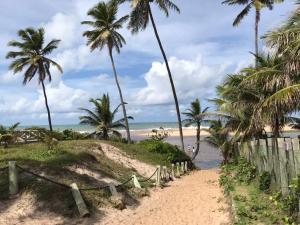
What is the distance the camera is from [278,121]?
2108 centimetres

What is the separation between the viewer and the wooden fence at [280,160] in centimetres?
1027

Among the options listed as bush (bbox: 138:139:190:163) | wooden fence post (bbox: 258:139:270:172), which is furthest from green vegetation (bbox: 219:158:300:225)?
bush (bbox: 138:139:190:163)

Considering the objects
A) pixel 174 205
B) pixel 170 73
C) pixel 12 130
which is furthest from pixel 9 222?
pixel 170 73

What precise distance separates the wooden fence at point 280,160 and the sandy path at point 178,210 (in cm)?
177

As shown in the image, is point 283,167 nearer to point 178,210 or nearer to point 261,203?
point 261,203

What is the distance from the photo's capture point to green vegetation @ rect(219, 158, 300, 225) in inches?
397

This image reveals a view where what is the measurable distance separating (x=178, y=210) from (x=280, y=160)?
4.77 metres

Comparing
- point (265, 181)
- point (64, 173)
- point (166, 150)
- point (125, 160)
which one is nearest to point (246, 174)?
point (265, 181)

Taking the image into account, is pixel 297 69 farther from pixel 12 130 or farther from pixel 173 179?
pixel 12 130

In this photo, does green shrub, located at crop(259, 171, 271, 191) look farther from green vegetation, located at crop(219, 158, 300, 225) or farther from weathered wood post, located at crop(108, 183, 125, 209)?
weathered wood post, located at crop(108, 183, 125, 209)

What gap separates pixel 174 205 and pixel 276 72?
597 cm

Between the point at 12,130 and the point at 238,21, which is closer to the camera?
the point at 12,130

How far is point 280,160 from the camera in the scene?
11.7m

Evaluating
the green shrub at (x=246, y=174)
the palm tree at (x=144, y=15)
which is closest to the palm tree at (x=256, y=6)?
the palm tree at (x=144, y=15)
